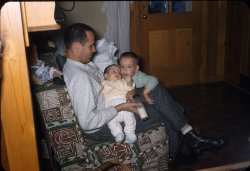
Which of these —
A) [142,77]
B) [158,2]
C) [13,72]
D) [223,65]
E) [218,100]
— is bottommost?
[218,100]

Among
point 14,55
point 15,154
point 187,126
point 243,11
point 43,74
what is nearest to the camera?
point 14,55

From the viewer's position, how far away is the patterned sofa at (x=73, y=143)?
1754 mm

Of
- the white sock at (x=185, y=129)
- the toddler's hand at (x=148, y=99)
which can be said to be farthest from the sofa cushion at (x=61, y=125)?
the white sock at (x=185, y=129)

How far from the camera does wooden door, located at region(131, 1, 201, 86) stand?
373 centimetres

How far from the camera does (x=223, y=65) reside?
13.4 ft

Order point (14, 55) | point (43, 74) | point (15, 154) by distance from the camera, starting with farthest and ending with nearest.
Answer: point (43, 74) → point (15, 154) → point (14, 55)

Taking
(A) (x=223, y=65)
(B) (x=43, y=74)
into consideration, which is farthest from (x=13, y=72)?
(A) (x=223, y=65)

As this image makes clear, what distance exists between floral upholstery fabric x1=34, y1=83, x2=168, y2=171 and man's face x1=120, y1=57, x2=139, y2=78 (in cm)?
45

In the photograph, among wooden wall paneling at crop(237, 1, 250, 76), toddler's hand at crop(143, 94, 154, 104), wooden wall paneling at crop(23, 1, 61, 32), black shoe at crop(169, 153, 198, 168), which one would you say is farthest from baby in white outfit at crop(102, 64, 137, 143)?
wooden wall paneling at crop(237, 1, 250, 76)

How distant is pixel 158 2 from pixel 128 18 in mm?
428

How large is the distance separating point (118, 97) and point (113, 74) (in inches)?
6.7

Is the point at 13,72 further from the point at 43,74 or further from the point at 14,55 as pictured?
the point at 43,74

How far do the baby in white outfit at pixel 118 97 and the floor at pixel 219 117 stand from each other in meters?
0.56

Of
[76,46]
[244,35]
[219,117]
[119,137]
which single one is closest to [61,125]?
[119,137]
